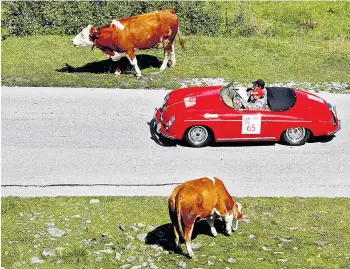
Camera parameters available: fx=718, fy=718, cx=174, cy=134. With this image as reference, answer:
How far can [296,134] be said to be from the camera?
20.7m

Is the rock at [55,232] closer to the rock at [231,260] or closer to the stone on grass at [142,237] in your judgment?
the stone on grass at [142,237]

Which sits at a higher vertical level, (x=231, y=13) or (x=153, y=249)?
(x=231, y=13)

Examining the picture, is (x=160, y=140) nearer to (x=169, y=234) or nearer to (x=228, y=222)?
(x=169, y=234)

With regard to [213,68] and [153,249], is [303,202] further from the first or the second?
[213,68]

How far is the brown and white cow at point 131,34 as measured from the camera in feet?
79.2

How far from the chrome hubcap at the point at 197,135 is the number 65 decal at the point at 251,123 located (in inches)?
43.7

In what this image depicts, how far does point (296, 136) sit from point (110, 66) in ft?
27.5

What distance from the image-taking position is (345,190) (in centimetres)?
1866

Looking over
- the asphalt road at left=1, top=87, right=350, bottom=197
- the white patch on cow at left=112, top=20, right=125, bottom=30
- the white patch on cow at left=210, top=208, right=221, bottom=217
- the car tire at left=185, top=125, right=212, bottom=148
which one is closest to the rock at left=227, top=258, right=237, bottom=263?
the white patch on cow at left=210, top=208, right=221, bottom=217

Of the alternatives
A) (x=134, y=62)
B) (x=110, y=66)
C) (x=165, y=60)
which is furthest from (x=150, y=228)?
(x=110, y=66)

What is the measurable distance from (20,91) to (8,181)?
229 inches

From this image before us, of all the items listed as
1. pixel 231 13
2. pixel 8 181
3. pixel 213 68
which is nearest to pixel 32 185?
pixel 8 181

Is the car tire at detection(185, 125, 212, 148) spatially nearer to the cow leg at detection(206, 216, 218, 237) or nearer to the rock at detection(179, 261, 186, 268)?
the cow leg at detection(206, 216, 218, 237)

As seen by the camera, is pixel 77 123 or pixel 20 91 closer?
pixel 77 123
